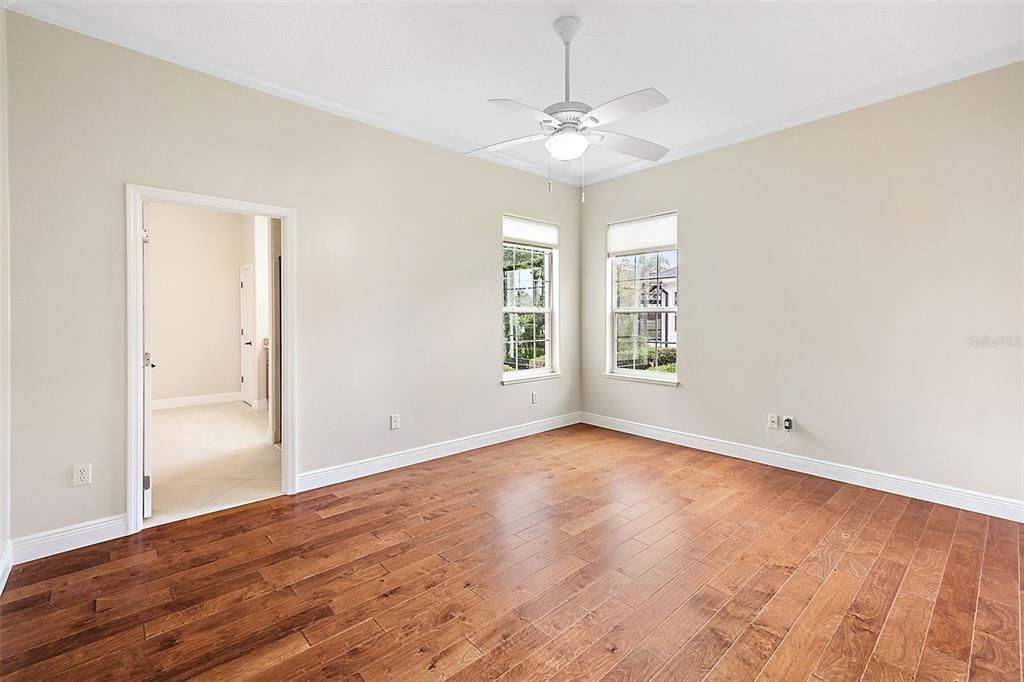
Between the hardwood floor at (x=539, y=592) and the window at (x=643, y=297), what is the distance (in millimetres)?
1836

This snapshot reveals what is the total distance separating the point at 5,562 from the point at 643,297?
5001mm

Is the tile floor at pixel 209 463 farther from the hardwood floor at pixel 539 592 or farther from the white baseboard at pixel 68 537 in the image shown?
the hardwood floor at pixel 539 592

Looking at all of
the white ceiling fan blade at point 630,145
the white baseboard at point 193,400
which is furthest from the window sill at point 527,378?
the white baseboard at point 193,400

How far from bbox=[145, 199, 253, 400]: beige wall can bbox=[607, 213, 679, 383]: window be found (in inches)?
211

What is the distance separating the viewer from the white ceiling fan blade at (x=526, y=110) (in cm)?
254

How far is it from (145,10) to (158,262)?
523cm

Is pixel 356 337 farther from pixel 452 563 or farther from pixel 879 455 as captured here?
pixel 879 455

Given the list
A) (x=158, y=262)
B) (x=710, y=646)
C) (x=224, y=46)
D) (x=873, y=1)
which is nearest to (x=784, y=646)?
(x=710, y=646)

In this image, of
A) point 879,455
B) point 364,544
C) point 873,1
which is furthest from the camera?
point 879,455

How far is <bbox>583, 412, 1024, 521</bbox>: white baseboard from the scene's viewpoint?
3121 millimetres

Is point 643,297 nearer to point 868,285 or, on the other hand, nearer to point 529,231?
point 529,231

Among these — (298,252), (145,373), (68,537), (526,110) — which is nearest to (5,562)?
(68,537)

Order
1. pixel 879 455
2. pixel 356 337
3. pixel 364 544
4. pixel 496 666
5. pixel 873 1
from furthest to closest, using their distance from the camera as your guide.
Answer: pixel 356 337 → pixel 879 455 → pixel 364 544 → pixel 873 1 → pixel 496 666

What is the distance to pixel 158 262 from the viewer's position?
22.4ft
